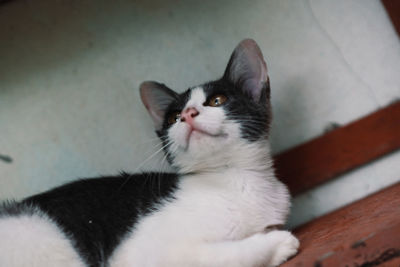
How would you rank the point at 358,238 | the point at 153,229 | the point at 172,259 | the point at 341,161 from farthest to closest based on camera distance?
1. the point at 341,161
2. the point at 153,229
3. the point at 172,259
4. the point at 358,238

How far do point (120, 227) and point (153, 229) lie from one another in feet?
0.49

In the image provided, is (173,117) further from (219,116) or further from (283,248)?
(283,248)

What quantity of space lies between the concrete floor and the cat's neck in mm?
432

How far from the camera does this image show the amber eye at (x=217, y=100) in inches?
55.4

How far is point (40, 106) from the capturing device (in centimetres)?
182

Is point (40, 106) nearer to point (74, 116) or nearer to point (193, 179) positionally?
point (74, 116)

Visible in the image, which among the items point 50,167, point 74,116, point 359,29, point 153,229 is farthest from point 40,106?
point 359,29

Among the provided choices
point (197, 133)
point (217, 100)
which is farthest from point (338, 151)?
point (197, 133)

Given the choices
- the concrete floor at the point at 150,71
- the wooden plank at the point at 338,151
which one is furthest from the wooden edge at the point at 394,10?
the wooden plank at the point at 338,151

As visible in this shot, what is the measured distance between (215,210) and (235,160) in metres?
0.20

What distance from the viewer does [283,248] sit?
119 centimetres

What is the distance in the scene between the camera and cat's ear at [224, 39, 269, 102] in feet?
4.90

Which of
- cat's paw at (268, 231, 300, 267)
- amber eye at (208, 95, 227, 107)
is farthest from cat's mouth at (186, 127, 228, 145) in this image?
cat's paw at (268, 231, 300, 267)

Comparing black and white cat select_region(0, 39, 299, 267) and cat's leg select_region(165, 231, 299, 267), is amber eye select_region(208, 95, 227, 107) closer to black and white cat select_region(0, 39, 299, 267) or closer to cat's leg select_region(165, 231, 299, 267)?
black and white cat select_region(0, 39, 299, 267)
